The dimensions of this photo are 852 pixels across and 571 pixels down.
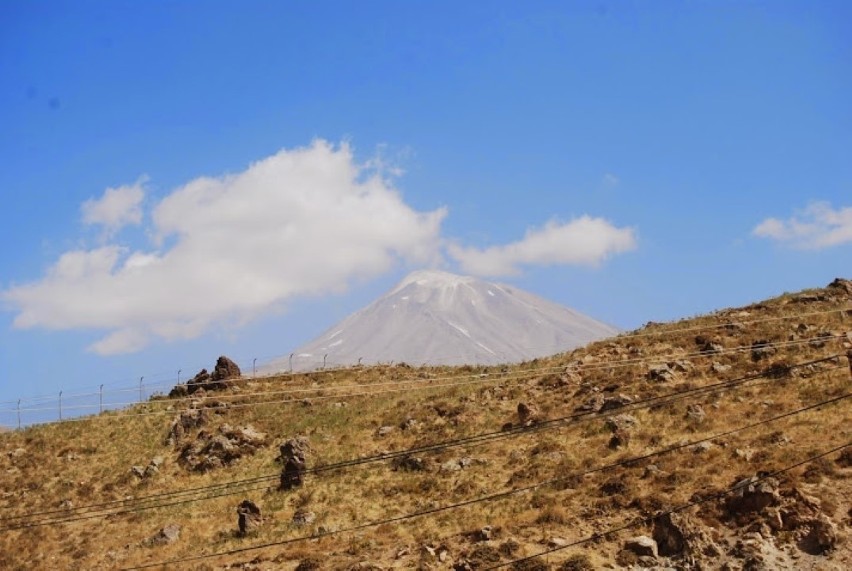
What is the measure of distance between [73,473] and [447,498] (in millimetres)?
33622

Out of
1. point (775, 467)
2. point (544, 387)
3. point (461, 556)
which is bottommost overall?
point (461, 556)

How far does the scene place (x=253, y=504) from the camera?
47.1 m

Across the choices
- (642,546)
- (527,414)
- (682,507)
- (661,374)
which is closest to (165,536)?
(527,414)

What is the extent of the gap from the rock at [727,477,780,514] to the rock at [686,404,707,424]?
11685mm

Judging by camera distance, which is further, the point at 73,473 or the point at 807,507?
the point at 73,473

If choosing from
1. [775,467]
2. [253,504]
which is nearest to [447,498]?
[253,504]

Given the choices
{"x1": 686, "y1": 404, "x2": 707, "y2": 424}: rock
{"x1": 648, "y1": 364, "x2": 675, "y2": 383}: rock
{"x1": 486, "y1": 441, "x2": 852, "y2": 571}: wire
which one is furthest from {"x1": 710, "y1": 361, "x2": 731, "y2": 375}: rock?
{"x1": 486, "y1": 441, "x2": 852, "y2": 571}: wire

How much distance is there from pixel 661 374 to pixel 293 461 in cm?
2879

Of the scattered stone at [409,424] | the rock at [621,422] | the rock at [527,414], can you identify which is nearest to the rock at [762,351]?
the rock at [621,422]

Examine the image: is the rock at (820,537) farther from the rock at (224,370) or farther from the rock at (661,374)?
the rock at (224,370)

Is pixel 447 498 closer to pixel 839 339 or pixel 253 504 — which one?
pixel 253 504

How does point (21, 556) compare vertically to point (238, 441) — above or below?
below

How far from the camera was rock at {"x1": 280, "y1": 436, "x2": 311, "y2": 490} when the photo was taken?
52.1 m

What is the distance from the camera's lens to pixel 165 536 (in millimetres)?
46625
